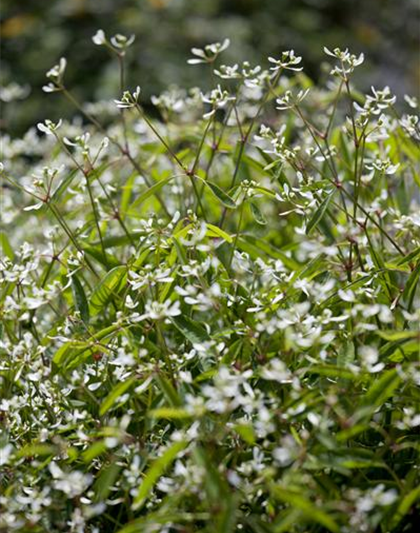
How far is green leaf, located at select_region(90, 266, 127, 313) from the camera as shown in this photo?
137 centimetres

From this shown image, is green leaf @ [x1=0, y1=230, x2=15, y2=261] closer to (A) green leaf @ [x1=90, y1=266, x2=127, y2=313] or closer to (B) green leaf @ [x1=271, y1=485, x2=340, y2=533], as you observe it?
(A) green leaf @ [x1=90, y1=266, x2=127, y2=313]

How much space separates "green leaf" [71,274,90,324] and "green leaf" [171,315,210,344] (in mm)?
150

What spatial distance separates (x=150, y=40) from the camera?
14.9ft

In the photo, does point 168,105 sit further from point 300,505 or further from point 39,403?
point 300,505

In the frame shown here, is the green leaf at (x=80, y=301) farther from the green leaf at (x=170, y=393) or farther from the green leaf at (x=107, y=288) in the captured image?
the green leaf at (x=170, y=393)

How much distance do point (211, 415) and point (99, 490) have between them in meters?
0.18

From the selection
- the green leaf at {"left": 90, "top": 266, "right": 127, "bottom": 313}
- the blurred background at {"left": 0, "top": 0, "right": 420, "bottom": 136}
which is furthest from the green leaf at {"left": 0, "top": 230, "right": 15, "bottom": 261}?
the blurred background at {"left": 0, "top": 0, "right": 420, "bottom": 136}

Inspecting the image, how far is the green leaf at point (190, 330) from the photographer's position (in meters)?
1.26

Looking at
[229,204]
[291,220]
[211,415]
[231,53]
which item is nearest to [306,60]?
[231,53]

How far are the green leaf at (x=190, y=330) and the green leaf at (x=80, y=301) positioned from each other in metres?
0.15

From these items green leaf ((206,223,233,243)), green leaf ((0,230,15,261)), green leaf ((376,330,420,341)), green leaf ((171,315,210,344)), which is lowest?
green leaf ((0,230,15,261))

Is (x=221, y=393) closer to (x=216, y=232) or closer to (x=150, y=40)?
(x=216, y=232)

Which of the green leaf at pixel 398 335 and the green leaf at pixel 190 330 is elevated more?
the green leaf at pixel 398 335

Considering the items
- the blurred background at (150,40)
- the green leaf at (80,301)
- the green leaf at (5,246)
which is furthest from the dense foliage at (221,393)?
the blurred background at (150,40)
